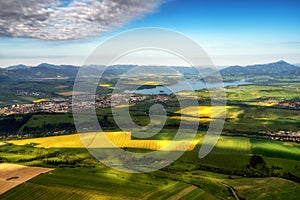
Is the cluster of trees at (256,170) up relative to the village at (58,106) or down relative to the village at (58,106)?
down

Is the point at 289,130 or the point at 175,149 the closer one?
the point at 175,149

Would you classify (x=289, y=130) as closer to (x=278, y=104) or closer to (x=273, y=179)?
(x=273, y=179)

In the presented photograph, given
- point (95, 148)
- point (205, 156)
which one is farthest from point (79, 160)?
point (205, 156)

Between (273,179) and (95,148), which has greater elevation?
(95,148)

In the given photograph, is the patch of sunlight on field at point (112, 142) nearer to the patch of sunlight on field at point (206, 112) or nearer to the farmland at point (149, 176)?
the farmland at point (149, 176)

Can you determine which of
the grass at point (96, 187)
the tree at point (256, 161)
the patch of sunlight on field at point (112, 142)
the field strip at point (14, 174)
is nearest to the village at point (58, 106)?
the patch of sunlight on field at point (112, 142)

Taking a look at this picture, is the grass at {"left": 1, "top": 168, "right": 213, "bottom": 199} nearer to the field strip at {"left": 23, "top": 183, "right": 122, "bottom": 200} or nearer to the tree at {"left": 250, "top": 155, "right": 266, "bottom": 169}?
the field strip at {"left": 23, "top": 183, "right": 122, "bottom": 200}
